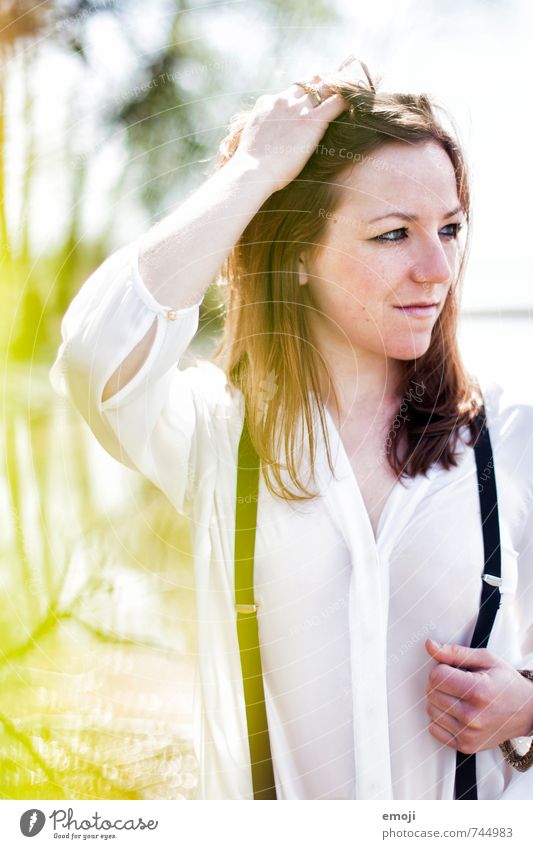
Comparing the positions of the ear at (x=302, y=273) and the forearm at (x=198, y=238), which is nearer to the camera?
the forearm at (x=198, y=238)

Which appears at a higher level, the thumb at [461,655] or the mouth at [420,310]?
the mouth at [420,310]

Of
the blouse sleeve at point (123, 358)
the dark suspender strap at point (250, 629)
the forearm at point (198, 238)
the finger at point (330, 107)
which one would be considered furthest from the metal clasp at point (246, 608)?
the finger at point (330, 107)

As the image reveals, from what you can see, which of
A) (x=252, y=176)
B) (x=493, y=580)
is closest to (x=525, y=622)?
(x=493, y=580)

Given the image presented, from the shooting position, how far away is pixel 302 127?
500 mm

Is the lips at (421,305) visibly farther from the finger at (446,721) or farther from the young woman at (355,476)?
the finger at (446,721)

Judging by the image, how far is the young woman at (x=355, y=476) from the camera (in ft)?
1.76

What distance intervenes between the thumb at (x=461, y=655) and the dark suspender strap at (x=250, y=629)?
0.13 meters

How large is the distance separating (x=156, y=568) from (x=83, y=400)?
251 millimetres

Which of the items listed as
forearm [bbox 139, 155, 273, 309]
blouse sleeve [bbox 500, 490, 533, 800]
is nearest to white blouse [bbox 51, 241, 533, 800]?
blouse sleeve [bbox 500, 490, 533, 800]

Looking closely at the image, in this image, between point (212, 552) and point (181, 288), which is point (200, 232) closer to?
point (181, 288)

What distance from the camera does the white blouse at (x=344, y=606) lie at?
0.55 meters

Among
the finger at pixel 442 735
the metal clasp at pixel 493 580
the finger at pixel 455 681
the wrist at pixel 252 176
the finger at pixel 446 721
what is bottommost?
the finger at pixel 442 735
